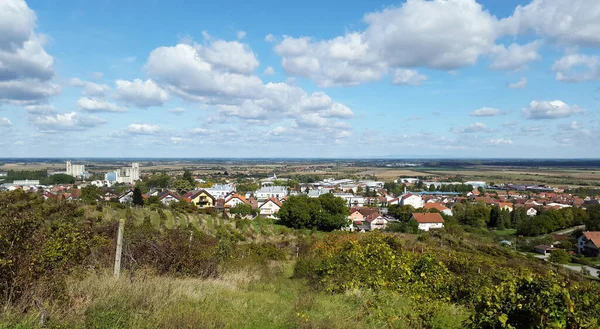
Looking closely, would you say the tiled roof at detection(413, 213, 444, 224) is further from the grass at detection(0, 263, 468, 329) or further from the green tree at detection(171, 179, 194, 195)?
the grass at detection(0, 263, 468, 329)

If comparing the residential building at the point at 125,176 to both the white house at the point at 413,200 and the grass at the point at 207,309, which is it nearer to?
the white house at the point at 413,200

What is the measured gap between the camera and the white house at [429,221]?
47281 mm

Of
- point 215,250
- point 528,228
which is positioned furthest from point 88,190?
point 528,228

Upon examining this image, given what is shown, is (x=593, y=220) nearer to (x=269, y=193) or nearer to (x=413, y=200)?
(x=413, y=200)

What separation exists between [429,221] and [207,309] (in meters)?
45.8

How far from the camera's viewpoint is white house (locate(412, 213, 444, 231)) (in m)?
47.3

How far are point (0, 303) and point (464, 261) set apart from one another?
417 inches

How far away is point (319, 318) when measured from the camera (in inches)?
226

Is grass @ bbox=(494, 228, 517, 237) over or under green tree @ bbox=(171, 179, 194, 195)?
→ under

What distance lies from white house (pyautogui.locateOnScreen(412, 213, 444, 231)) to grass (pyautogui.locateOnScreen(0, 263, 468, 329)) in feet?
139

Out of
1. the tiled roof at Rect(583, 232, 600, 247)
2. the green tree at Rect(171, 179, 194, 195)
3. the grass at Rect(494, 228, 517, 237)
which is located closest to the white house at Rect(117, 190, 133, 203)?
the green tree at Rect(171, 179, 194, 195)

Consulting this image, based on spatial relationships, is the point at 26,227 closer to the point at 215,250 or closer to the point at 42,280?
the point at 42,280

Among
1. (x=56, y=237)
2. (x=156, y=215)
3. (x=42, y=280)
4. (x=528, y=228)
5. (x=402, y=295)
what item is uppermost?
(x=56, y=237)

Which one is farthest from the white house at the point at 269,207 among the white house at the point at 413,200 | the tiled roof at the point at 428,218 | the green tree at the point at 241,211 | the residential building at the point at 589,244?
the residential building at the point at 589,244
